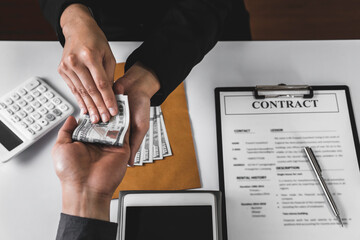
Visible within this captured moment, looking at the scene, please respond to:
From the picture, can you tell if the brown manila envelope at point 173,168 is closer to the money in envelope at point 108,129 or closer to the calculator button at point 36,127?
the money in envelope at point 108,129

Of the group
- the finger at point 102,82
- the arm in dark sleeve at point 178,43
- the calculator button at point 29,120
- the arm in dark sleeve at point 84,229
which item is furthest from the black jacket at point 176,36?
the arm in dark sleeve at point 84,229

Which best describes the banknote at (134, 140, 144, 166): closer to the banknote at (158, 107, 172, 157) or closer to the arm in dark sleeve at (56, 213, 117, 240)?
the banknote at (158, 107, 172, 157)

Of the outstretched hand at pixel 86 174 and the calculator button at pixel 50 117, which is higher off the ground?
the calculator button at pixel 50 117

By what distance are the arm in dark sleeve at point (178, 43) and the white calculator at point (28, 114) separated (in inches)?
8.7

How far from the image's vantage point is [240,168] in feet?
2.23

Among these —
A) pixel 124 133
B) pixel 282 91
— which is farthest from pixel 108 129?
pixel 282 91

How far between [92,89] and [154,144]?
0.65ft

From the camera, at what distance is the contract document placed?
629 mm

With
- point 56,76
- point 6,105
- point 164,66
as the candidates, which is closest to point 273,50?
point 164,66

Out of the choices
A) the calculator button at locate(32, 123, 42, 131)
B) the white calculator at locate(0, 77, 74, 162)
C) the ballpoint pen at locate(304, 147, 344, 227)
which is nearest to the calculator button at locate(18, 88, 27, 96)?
the white calculator at locate(0, 77, 74, 162)

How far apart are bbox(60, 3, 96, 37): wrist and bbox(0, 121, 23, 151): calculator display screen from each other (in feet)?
0.90

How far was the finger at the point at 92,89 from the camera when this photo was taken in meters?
0.62

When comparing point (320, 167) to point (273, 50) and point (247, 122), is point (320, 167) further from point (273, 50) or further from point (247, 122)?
point (273, 50)

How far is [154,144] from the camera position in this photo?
708 millimetres
